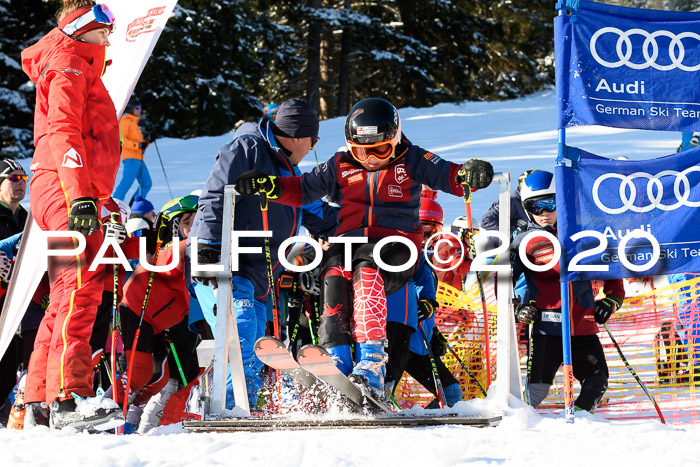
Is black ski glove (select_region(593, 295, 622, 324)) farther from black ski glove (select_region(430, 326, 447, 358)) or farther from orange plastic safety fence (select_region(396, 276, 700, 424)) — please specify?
black ski glove (select_region(430, 326, 447, 358))

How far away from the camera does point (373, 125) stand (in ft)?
14.1

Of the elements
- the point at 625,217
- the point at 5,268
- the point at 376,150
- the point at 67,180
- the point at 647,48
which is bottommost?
the point at 5,268

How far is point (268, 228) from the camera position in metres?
4.79

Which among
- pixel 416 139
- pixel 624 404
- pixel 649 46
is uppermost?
pixel 416 139

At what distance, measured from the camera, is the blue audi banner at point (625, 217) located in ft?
13.8

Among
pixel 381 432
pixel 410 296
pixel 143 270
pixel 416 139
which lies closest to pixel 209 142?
pixel 416 139

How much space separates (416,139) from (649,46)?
531 inches

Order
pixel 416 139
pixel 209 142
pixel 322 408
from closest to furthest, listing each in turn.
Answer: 1. pixel 322 408
2. pixel 416 139
3. pixel 209 142

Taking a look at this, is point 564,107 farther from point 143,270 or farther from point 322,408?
point 143,270

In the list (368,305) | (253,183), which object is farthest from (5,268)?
(368,305)

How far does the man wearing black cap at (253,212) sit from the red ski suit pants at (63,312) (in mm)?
594

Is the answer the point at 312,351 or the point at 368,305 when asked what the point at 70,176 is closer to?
the point at 312,351

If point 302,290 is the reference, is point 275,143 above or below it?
above

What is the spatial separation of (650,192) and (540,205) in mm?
1300
